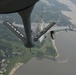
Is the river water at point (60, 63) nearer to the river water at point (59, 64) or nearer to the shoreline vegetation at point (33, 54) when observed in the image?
the river water at point (59, 64)

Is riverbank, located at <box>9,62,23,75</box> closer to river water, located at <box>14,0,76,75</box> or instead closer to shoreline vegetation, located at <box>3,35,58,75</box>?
shoreline vegetation, located at <box>3,35,58,75</box>

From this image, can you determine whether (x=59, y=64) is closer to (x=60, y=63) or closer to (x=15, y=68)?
(x=60, y=63)

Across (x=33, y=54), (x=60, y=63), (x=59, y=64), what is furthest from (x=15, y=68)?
(x=60, y=63)

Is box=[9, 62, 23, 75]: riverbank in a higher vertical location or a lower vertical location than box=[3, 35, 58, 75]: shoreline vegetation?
higher

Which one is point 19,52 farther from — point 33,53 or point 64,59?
point 64,59

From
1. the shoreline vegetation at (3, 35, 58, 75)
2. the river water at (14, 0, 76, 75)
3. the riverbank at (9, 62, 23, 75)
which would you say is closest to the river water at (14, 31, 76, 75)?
the river water at (14, 0, 76, 75)

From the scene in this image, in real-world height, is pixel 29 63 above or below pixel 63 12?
above

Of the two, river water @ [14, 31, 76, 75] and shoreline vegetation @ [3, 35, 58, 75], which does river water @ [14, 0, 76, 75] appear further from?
shoreline vegetation @ [3, 35, 58, 75]

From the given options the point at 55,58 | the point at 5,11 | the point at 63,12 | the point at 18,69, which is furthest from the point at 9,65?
the point at 63,12

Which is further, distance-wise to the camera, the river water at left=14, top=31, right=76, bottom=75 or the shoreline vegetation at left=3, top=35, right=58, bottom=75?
the shoreline vegetation at left=3, top=35, right=58, bottom=75
